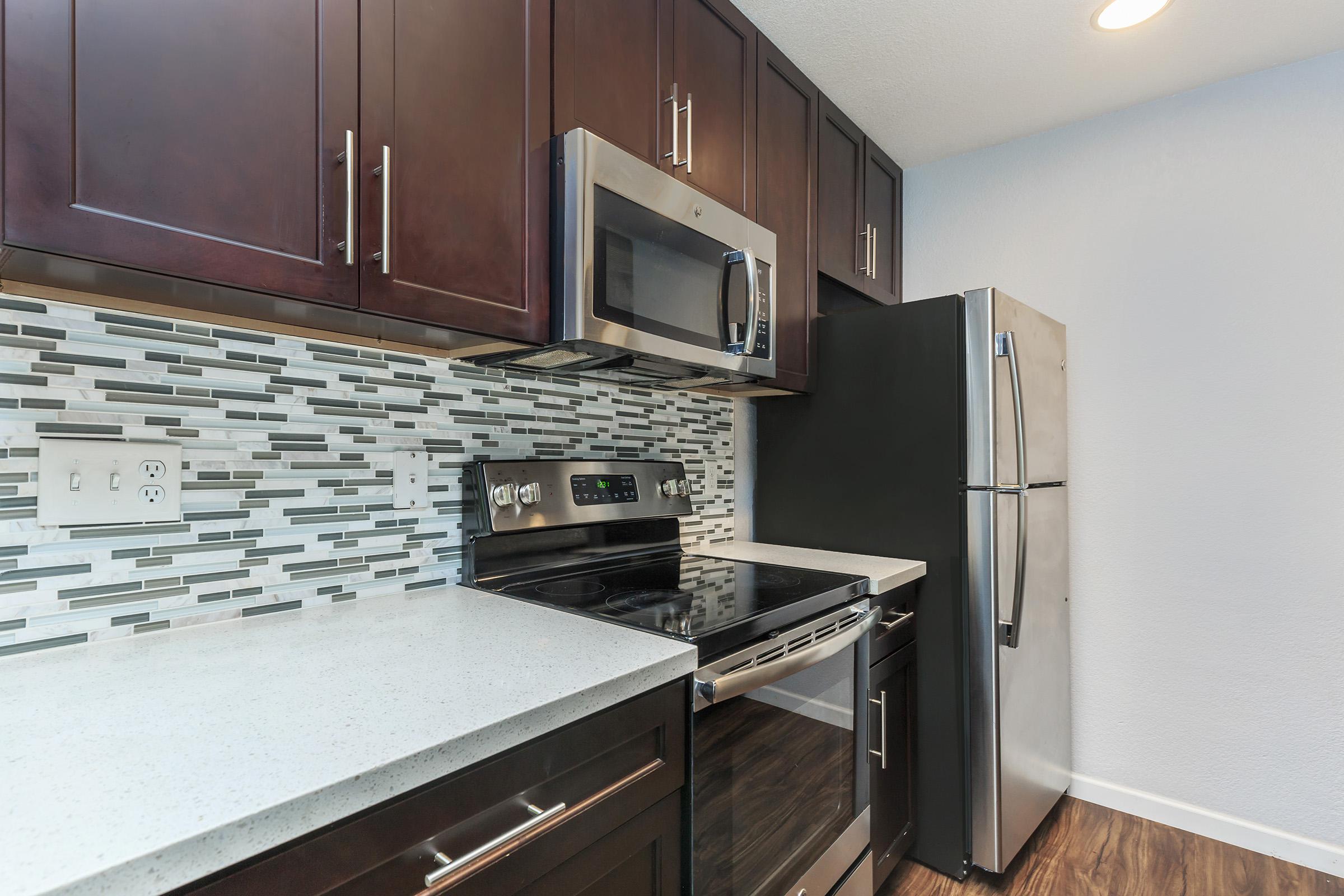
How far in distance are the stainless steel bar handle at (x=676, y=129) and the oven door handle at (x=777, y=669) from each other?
1.12 m

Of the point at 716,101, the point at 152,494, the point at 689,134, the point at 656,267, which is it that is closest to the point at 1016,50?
the point at 716,101

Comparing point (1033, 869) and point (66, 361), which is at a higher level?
point (66, 361)

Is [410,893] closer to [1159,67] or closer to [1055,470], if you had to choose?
[1055,470]

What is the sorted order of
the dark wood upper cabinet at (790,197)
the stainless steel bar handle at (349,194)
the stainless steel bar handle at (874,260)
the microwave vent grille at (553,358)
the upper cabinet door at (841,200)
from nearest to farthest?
the stainless steel bar handle at (349,194) < the microwave vent grille at (553,358) < the dark wood upper cabinet at (790,197) < the upper cabinet door at (841,200) < the stainless steel bar handle at (874,260)

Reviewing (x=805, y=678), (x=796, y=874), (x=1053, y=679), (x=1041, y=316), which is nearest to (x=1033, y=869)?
(x=1053, y=679)

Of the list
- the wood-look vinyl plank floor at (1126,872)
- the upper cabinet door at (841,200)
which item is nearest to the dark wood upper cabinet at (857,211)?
the upper cabinet door at (841,200)

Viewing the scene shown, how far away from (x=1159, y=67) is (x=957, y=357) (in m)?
1.20

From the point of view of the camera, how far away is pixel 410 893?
0.66 metres

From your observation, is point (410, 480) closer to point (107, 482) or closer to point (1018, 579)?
point (107, 482)

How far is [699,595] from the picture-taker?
4.57ft

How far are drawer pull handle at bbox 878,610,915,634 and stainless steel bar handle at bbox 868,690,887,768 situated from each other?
16cm

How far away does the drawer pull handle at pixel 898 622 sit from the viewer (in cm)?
169

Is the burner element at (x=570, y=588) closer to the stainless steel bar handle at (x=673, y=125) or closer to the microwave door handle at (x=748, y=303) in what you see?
the microwave door handle at (x=748, y=303)

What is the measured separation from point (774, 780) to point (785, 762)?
5 centimetres
